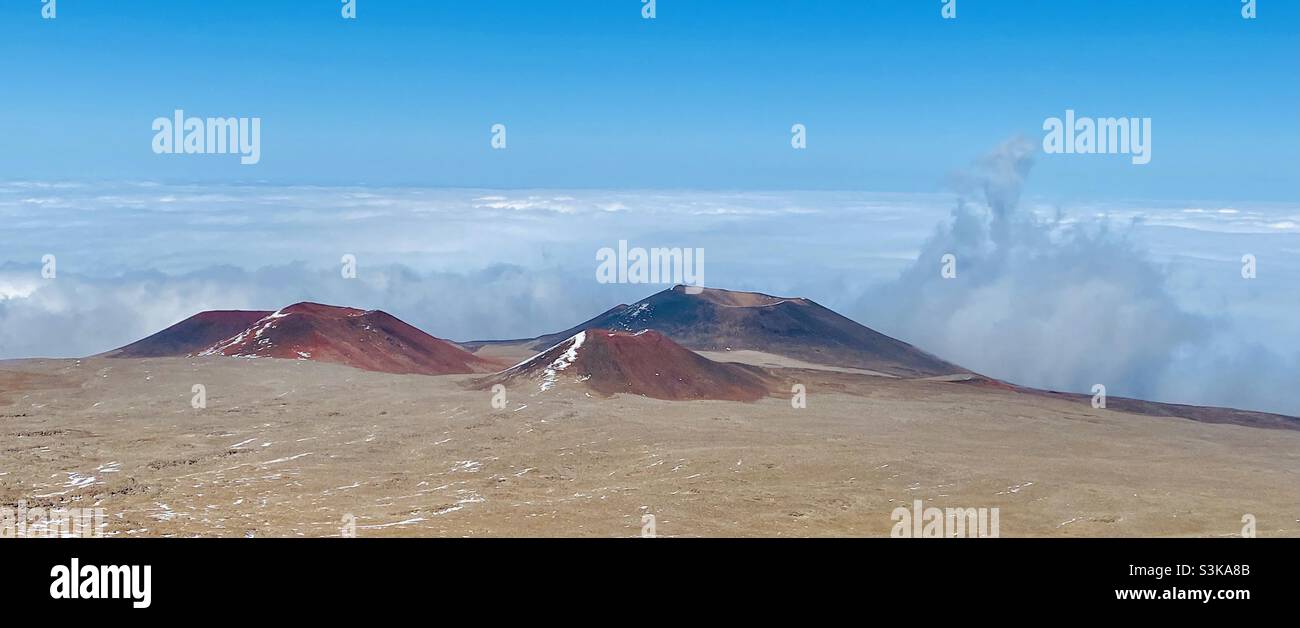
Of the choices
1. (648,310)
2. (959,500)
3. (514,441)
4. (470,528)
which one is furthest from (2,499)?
(648,310)

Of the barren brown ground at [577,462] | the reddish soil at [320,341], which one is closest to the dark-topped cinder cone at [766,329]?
the reddish soil at [320,341]

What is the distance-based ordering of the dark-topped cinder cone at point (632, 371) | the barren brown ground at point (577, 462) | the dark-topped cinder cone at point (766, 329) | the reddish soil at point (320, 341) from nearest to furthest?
the barren brown ground at point (577, 462), the dark-topped cinder cone at point (632, 371), the reddish soil at point (320, 341), the dark-topped cinder cone at point (766, 329)

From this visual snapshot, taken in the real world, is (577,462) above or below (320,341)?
below

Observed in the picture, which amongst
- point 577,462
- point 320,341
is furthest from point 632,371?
point 320,341

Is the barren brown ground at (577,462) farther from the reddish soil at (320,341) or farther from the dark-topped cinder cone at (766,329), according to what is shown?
the dark-topped cinder cone at (766,329)

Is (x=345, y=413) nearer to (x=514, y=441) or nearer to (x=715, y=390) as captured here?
(x=514, y=441)

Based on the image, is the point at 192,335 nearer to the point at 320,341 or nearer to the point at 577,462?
the point at 320,341
